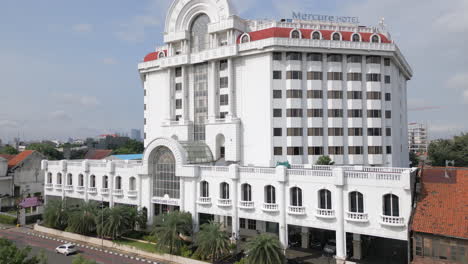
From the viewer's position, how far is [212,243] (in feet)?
109

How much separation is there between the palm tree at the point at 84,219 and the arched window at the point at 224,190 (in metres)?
18.2

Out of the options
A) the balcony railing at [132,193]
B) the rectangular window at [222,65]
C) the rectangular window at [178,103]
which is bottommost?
the balcony railing at [132,193]

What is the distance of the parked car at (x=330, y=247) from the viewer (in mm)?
35781

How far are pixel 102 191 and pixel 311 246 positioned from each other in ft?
107

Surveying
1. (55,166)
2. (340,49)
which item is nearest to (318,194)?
(340,49)

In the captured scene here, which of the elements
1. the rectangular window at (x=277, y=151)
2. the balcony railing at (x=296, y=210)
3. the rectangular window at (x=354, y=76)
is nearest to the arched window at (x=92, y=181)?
the rectangular window at (x=277, y=151)

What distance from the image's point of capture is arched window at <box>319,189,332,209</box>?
109 ft

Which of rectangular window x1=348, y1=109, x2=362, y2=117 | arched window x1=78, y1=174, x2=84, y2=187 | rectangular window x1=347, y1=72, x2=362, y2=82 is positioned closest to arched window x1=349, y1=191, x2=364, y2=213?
rectangular window x1=348, y1=109, x2=362, y2=117

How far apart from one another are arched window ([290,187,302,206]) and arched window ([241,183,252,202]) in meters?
5.28

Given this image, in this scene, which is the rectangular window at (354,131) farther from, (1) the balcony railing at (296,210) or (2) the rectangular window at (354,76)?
(1) the balcony railing at (296,210)

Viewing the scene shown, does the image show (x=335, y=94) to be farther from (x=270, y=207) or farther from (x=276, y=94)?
(x=270, y=207)

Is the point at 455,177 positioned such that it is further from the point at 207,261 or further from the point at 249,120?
the point at 249,120

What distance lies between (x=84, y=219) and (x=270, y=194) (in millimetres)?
26682

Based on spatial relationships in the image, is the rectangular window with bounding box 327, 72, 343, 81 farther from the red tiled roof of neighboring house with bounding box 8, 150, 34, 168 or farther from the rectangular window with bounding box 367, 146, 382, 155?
the red tiled roof of neighboring house with bounding box 8, 150, 34, 168
